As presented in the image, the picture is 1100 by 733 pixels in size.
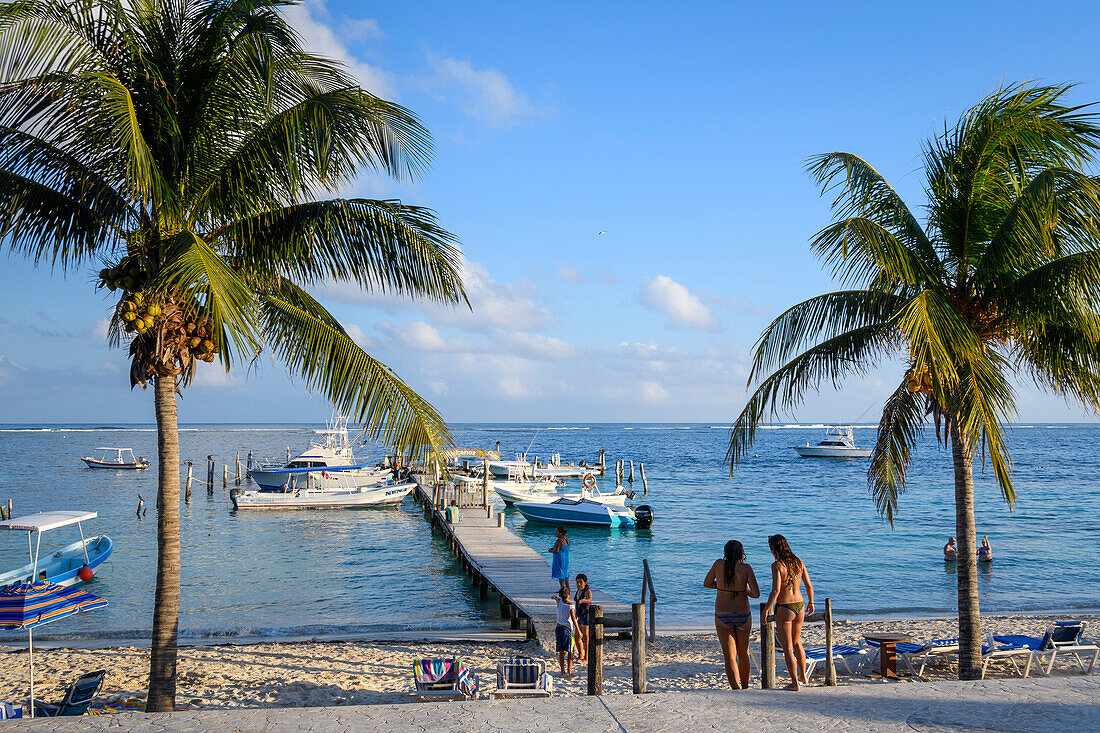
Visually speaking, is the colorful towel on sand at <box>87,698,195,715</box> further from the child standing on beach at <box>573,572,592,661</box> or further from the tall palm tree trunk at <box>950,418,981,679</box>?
the tall palm tree trunk at <box>950,418,981,679</box>

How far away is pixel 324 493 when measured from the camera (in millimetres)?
40938

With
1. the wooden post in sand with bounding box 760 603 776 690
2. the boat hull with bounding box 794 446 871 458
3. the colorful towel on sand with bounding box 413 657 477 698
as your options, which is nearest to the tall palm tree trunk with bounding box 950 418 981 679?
the wooden post in sand with bounding box 760 603 776 690

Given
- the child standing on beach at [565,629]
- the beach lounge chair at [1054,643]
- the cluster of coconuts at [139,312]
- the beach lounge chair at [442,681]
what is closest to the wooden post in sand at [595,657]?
the beach lounge chair at [442,681]

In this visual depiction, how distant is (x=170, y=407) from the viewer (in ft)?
26.3

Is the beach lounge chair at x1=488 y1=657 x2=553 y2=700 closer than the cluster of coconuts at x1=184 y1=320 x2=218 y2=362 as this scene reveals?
No

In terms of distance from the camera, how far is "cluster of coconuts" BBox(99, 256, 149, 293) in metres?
7.50

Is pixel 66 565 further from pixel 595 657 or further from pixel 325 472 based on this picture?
pixel 325 472

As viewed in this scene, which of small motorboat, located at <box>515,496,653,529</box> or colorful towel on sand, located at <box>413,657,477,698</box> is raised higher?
colorful towel on sand, located at <box>413,657,477,698</box>

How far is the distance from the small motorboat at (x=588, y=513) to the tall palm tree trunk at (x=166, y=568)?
26393 mm

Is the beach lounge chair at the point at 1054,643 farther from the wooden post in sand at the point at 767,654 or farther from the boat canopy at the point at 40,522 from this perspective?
the boat canopy at the point at 40,522

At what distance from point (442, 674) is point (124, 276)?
649 centimetres

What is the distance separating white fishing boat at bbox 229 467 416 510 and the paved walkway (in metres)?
35.9

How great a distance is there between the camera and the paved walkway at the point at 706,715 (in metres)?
5.78

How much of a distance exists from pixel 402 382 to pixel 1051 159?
8.01 m
